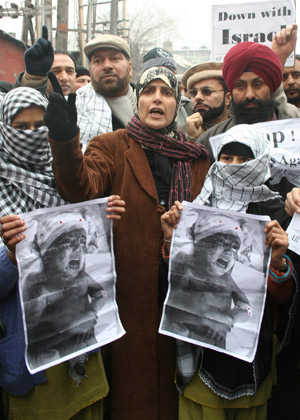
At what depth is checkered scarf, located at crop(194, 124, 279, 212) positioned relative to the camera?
2.02 meters

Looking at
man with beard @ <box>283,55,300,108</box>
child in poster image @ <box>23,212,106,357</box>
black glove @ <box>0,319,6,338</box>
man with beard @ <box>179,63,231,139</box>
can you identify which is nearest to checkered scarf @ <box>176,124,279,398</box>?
child in poster image @ <box>23,212,106,357</box>

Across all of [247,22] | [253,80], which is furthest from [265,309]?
[247,22]

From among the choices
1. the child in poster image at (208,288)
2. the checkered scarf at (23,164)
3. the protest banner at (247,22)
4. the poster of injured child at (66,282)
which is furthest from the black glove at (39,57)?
the protest banner at (247,22)

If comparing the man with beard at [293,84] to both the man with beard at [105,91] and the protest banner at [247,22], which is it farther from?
the man with beard at [105,91]

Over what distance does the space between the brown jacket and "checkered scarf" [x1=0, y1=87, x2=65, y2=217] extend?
0.31 metres

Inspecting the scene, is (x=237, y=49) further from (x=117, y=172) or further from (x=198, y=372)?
(x=198, y=372)

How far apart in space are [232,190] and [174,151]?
1.48 ft

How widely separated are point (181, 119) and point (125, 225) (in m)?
1.98

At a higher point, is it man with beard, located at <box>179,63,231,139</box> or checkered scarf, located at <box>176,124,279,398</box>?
man with beard, located at <box>179,63,231,139</box>

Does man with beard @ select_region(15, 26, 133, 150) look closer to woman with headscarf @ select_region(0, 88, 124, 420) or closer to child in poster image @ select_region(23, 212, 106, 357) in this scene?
woman with headscarf @ select_region(0, 88, 124, 420)

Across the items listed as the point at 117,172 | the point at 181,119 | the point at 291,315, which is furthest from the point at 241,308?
the point at 181,119

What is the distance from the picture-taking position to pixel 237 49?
2.80m

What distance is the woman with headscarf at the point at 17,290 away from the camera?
1808 millimetres

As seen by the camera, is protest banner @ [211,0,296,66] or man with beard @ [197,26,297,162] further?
protest banner @ [211,0,296,66]
